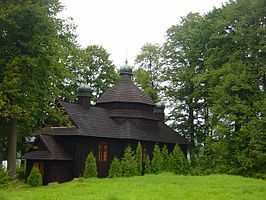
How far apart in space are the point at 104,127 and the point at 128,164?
133 inches

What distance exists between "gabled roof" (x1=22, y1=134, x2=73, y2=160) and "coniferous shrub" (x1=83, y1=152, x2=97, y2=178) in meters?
1.27

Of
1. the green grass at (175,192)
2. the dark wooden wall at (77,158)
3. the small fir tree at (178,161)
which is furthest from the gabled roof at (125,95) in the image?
the green grass at (175,192)

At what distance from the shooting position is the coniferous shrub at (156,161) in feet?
106

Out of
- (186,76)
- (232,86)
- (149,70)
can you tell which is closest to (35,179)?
(232,86)

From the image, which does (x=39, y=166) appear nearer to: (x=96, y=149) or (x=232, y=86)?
(x=96, y=149)

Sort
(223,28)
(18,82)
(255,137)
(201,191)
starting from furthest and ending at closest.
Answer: (223,28), (255,137), (18,82), (201,191)

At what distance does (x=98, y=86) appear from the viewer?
150ft

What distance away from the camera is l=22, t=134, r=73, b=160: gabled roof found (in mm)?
28781

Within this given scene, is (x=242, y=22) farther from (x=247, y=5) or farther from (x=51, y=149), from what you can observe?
(x=51, y=149)

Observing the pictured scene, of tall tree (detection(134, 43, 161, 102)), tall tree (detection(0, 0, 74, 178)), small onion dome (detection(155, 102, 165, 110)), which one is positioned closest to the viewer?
tall tree (detection(0, 0, 74, 178))

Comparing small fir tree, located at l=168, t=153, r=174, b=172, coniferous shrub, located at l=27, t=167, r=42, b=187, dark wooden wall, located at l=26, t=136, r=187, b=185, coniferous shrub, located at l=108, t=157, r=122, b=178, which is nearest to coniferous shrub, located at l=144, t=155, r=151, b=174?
dark wooden wall, located at l=26, t=136, r=187, b=185

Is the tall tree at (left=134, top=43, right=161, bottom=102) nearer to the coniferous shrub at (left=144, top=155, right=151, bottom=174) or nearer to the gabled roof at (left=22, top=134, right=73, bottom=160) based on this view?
the coniferous shrub at (left=144, top=155, right=151, bottom=174)

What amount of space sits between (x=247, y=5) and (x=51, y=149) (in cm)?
1639

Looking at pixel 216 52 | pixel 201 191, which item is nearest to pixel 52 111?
pixel 201 191
